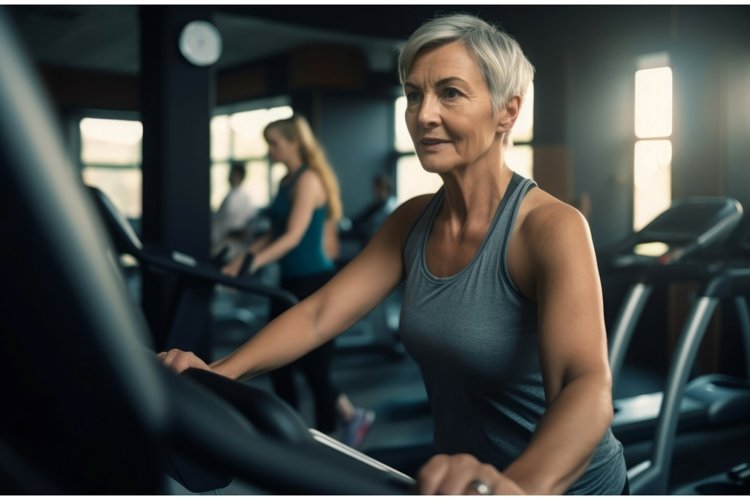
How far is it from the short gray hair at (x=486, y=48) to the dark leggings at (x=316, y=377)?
1833 mm

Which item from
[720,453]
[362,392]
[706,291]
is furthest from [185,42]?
[720,453]

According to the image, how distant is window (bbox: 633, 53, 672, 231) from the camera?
4.57 metres

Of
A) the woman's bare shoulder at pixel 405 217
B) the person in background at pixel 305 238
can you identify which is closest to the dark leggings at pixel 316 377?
the person in background at pixel 305 238

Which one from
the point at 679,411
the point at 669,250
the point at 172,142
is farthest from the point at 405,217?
the point at 172,142

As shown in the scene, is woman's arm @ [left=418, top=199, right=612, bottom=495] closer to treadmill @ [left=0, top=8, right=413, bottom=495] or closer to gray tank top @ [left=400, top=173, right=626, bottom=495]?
gray tank top @ [left=400, top=173, right=626, bottom=495]

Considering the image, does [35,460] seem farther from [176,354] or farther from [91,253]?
[176,354]

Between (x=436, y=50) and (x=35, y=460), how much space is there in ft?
2.32

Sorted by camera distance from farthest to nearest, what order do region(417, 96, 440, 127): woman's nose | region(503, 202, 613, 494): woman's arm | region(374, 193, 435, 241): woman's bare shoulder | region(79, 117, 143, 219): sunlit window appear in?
region(79, 117, 143, 219): sunlit window → region(374, 193, 435, 241): woman's bare shoulder → region(417, 96, 440, 127): woman's nose → region(503, 202, 613, 494): woman's arm

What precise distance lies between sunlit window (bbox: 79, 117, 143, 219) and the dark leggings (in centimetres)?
744

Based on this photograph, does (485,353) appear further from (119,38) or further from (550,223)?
(119,38)

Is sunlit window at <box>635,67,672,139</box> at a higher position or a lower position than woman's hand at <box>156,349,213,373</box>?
higher

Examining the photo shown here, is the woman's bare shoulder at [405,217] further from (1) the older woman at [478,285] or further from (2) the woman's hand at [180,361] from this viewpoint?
(2) the woman's hand at [180,361]

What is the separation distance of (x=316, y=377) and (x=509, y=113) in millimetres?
1927

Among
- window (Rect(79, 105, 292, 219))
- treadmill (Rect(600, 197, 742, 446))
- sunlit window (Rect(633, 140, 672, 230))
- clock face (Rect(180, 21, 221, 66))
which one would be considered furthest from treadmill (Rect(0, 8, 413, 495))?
window (Rect(79, 105, 292, 219))
